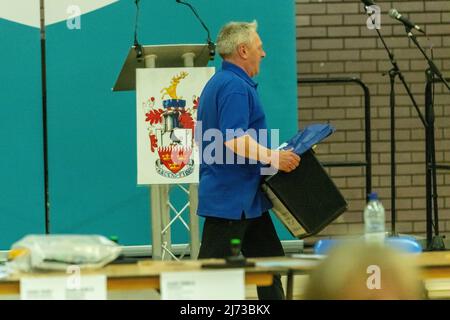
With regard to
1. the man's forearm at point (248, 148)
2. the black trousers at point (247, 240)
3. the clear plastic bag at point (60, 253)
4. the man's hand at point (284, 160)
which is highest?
the man's forearm at point (248, 148)

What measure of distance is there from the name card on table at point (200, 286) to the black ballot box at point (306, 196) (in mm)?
1337

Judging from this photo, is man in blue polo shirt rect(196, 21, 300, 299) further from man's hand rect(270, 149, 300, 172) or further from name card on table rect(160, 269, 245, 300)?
name card on table rect(160, 269, 245, 300)

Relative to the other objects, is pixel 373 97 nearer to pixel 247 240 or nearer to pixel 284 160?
pixel 247 240

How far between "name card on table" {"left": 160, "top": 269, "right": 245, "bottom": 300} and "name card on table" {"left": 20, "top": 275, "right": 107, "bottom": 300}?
177mm

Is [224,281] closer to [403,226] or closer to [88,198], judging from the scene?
[88,198]

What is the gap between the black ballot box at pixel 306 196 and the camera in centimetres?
373

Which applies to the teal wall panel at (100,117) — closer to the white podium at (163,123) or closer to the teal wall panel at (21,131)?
the teal wall panel at (21,131)

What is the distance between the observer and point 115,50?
5516 mm

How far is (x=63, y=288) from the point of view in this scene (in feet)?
7.63

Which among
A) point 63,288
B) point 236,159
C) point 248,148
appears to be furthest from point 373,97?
point 63,288

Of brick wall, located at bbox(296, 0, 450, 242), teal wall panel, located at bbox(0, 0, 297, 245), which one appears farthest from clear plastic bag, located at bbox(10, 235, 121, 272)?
brick wall, located at bbox(296, 0, 450, 242)

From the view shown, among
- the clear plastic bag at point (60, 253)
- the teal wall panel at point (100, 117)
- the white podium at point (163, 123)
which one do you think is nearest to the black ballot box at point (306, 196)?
the white podium at point (163, 123)
